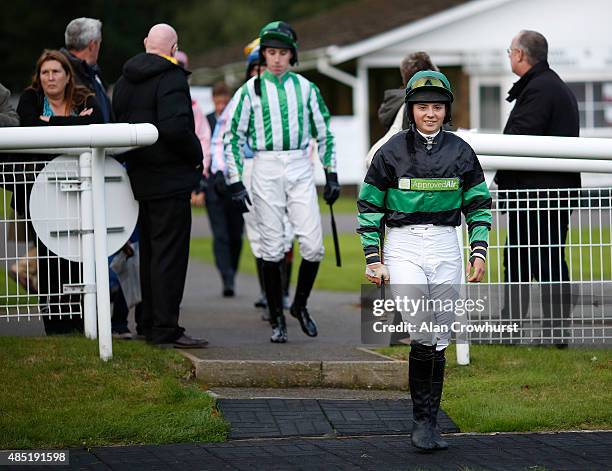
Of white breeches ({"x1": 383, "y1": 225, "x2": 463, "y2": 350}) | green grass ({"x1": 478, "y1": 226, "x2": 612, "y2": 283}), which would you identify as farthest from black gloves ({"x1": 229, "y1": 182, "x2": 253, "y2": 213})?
white breeches ({"x1": 383, "y1": 225, "x2": 463, "y2": 350})

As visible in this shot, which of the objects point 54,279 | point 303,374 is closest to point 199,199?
point 54,279

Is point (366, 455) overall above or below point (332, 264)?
below

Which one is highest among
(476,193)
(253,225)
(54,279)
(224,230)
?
(476,193)

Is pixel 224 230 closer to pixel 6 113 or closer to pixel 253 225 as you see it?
pixel 253 225

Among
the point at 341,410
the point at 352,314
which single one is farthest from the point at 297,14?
the point at 341,410

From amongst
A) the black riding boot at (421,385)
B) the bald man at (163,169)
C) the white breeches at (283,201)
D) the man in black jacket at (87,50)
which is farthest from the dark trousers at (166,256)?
the black riding boot at (421,385)

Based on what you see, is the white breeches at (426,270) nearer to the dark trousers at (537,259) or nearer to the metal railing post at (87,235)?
the dark trousers at (537,259)

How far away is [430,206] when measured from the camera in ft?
21.6

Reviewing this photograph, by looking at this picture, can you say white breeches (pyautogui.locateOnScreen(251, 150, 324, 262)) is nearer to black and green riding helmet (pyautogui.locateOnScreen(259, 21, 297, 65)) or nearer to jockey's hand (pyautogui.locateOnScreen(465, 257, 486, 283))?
black and green riding helmet (pyautogui.locateOnScreen(259, 21, 297, 65))

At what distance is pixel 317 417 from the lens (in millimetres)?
7191

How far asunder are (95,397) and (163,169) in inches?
75.0

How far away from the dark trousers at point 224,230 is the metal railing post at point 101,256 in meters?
4.78

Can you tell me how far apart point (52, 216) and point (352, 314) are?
3.92m

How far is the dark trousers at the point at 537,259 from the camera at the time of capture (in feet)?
27.4
